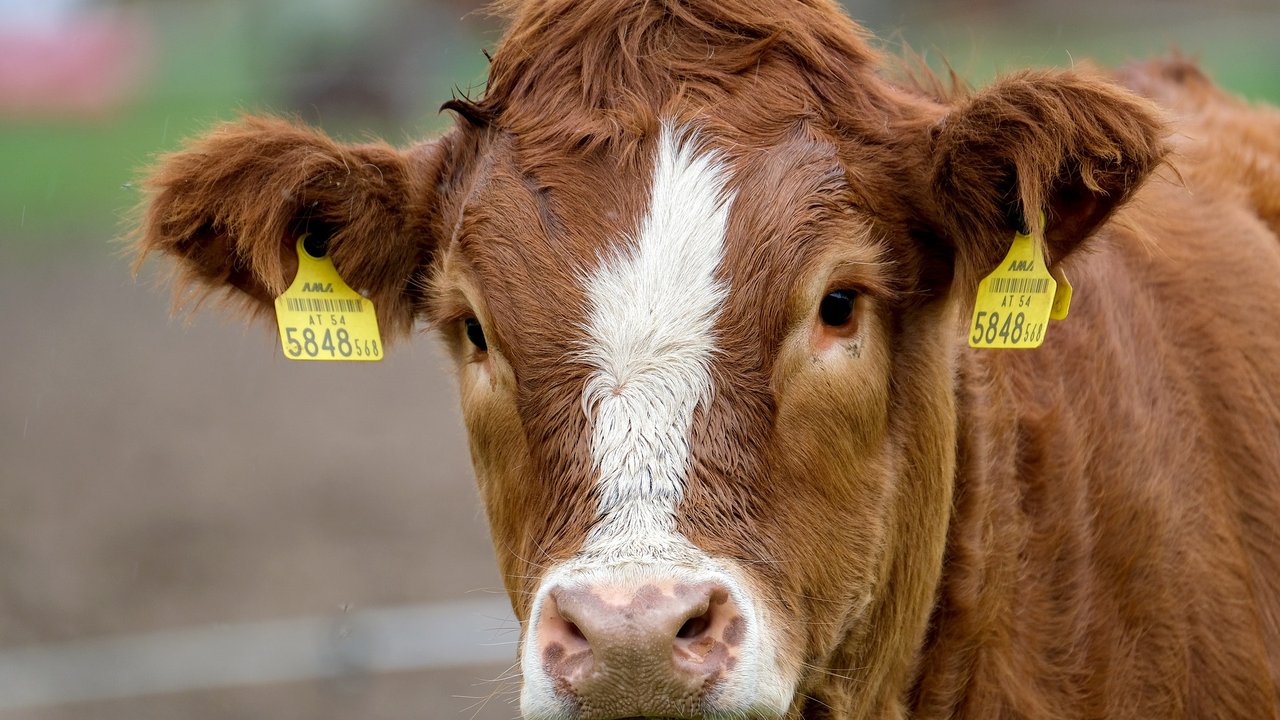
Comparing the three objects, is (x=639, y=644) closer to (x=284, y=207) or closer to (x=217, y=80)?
(x=284, y=207)

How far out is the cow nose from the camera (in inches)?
98.7

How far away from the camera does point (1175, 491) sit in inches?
145

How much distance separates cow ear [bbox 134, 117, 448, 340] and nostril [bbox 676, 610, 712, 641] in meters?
1.33

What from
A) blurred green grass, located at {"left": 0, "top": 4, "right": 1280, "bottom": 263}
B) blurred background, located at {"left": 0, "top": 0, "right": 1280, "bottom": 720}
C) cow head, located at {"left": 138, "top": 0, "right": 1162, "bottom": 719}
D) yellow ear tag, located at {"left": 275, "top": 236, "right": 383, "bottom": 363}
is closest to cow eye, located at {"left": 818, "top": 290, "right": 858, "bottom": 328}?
cow head, located at {"left": 138, "top": 0, "right": 1162, "bottom": 719}

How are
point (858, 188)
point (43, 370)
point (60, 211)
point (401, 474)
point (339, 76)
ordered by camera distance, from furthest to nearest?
point (339, 76)
point (60, 211)
point (43, 370)
point (401, 474)
point (858, 188)

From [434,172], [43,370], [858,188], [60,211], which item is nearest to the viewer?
[858,188]

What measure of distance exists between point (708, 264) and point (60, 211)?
1583cm

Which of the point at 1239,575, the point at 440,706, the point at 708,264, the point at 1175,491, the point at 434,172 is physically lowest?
the point at 440,706

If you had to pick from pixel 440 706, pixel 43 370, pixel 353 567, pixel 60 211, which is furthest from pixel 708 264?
pixel 60 211

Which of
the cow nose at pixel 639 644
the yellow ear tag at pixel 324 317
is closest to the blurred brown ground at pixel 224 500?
the yellow ear tag at pixel 324 317

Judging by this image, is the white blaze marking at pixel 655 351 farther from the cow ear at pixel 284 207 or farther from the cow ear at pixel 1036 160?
the cow ear at pixel 284 207

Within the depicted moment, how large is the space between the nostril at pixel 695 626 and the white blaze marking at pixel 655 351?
0.12 metres

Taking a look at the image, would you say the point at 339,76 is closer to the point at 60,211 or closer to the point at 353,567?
the point at 60,211

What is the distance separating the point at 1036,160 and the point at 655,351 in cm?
88
